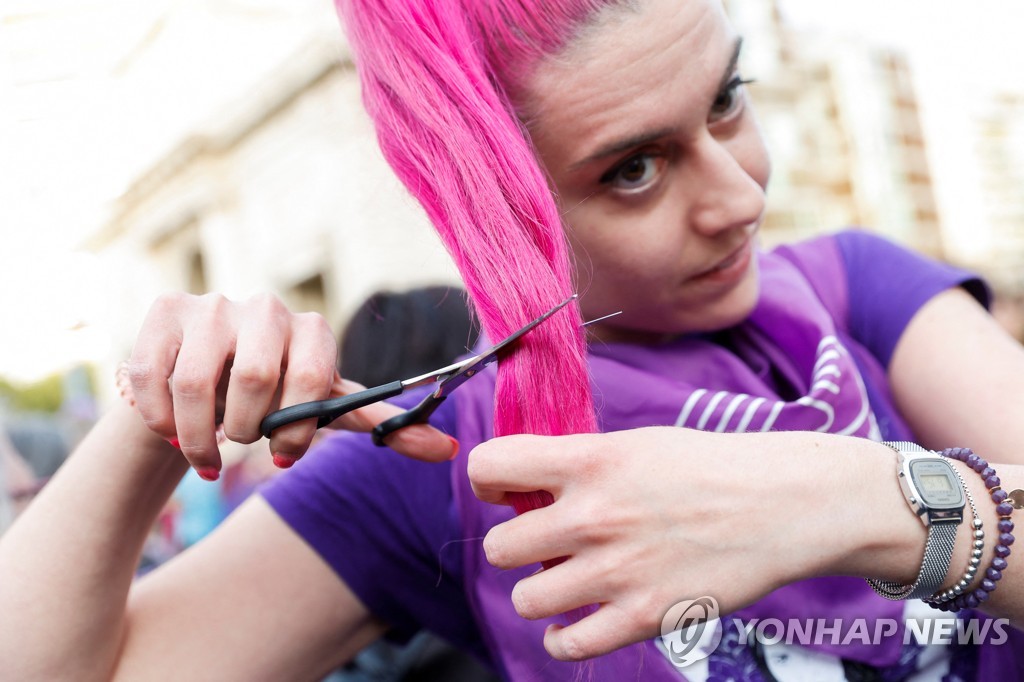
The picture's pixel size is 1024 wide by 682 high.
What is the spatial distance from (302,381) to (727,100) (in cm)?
60

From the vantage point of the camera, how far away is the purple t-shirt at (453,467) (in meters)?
1.04

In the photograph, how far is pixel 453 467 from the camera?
3.44 ft

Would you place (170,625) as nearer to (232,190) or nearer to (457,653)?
(457,653)

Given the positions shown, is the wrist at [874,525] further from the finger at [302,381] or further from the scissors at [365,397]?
the finger at [302,381]

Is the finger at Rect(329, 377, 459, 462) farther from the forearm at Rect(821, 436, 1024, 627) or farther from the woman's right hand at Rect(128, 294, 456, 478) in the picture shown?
the forearm at Rect(821, 436, 1024, 627)

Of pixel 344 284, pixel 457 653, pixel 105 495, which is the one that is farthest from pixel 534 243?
pixel 344 284

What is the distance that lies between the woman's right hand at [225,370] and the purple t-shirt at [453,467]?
304 millimetres

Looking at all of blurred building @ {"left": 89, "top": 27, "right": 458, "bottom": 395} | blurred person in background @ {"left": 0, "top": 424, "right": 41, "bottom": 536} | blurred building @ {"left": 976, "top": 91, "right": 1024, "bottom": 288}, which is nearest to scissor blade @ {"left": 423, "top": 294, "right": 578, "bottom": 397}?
blurred person in background @ {"left": 0, "top": 424, "right": 41, "bottom": 536}

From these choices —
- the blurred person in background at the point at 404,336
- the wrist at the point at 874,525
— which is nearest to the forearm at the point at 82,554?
the wrist at the point at 874,525

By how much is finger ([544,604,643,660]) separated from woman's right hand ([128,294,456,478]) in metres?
0.30

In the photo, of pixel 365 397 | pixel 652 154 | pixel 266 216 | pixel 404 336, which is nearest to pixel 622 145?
pixel 652 154

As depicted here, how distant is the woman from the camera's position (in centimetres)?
63

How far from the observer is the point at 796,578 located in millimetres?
639

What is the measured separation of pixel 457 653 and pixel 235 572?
55 cm
